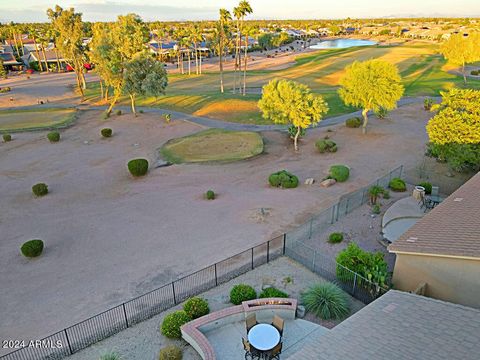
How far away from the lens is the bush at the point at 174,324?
48.8 ft

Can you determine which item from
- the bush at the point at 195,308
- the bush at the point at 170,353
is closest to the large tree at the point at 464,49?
the bush at the point at 195,308

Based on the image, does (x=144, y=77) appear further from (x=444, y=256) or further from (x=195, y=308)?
(x=444, y=256)

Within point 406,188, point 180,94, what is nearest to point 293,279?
point 406,188

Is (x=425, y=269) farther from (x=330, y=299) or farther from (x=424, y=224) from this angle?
(x=330, y=299)

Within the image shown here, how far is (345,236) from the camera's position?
2250cm

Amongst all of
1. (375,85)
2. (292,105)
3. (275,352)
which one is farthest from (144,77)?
(275,352)

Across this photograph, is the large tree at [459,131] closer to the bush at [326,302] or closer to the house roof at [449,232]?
the house roof at [449,232]

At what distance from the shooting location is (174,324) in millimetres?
14906


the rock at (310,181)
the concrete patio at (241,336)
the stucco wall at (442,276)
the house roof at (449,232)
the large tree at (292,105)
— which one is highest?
A: the large tree at (292,105)

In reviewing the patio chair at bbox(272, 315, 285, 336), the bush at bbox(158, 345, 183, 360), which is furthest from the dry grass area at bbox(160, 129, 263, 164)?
the bush at bbox(158, 345, 183, 360)

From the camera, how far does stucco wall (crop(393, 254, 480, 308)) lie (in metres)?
14.0

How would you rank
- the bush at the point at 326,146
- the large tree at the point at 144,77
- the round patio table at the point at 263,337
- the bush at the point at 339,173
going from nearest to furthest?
the round patio table at the point at 263,337 < the bush at the point at 339,173 < the bush at the point at 326,146 < the large tree at the point at 144,77

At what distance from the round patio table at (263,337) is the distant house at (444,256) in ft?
21.6

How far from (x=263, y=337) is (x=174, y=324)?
397cm
